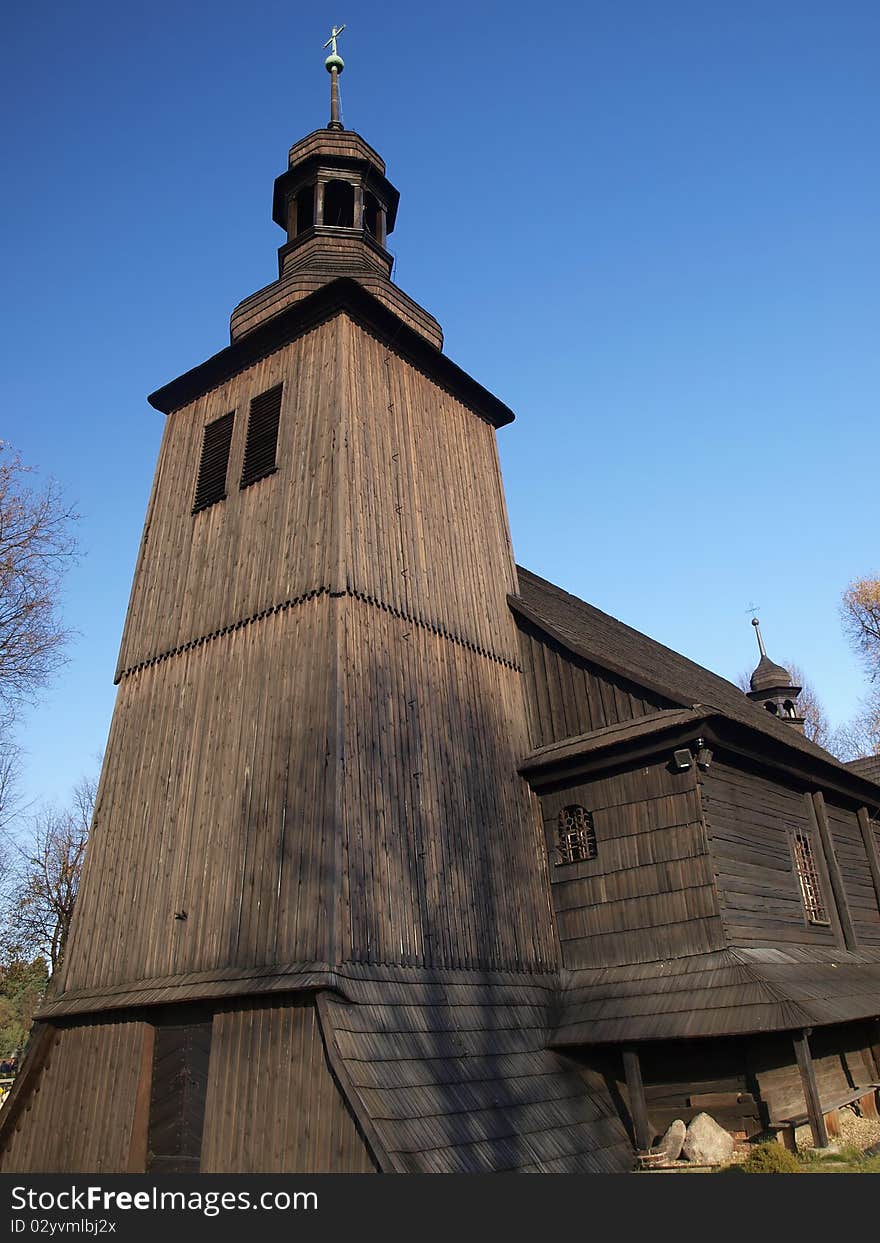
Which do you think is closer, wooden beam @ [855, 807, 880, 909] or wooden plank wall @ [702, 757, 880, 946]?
wooden plank wall @ [702, 757, 880, 946]

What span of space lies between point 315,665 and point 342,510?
227 centimetres

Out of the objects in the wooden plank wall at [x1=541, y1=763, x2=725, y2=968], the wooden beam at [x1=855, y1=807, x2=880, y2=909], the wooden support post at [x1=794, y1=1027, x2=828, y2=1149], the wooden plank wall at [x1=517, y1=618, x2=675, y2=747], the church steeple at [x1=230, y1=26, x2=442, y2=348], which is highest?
the church steeple at [x1=230, y1=26, x2=442, y2=348]

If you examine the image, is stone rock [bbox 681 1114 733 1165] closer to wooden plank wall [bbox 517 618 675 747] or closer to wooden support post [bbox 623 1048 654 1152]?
wooden support post [bbox 623 1048 654 1152]

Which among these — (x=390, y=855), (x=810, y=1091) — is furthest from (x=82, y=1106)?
(x=810, y=1091)

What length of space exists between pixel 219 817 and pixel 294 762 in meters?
1.34

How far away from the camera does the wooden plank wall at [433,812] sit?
1047 centimetres

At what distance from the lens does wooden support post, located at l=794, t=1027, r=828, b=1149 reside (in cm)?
1037

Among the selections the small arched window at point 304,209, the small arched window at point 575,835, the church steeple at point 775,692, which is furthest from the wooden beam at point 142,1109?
the church steeple at point 775,692

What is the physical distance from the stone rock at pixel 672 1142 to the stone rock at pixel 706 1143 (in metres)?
0.12

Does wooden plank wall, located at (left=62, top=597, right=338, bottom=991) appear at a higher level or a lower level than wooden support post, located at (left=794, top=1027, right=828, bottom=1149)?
higher

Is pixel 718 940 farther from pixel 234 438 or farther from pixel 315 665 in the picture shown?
pixel 234 438

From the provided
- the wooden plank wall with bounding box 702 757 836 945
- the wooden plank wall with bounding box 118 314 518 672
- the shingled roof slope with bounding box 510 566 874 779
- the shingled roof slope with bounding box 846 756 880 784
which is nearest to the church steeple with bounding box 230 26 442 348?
the wooden plank wall with bounding box 118 314 518 672

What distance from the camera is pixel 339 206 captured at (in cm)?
1836

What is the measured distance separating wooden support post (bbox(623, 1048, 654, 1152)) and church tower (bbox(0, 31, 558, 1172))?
1646mm
